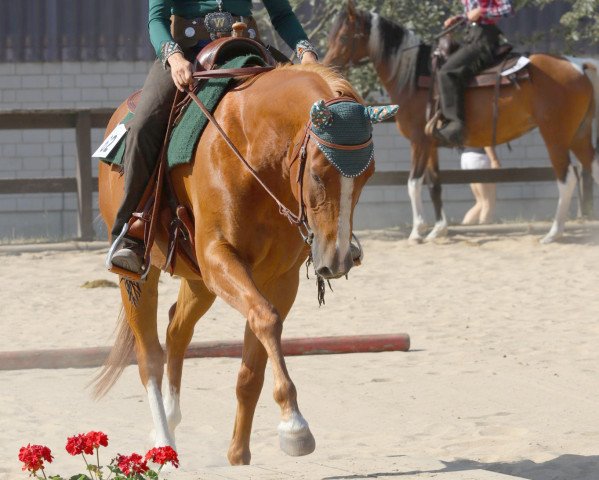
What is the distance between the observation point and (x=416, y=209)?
13727mm

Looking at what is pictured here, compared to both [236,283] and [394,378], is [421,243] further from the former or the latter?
[236,283]

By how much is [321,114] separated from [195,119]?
0.92 metres

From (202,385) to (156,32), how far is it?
7.72 feet

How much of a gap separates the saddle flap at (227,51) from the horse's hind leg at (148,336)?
1.11 m

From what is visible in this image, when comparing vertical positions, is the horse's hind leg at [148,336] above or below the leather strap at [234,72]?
below

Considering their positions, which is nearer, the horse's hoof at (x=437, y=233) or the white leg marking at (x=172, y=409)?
the white leg marking at (x=172, y=409)

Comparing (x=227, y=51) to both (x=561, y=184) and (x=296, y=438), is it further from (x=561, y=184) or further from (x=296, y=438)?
(x=561, y=184)

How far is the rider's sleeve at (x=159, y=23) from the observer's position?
5.32 meters

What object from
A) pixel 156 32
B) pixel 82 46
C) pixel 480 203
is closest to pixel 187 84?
pixel 156 32

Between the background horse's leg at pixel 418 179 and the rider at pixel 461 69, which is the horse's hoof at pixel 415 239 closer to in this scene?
the background horse's leg at pixel 418 179

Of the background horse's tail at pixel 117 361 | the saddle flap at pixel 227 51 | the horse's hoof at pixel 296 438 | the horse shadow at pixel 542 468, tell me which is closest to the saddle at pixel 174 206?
the saddle flap at pixel 227 51

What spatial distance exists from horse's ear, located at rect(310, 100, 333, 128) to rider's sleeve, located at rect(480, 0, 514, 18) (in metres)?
8.80

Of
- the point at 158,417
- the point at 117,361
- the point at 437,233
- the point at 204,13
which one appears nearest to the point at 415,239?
the point at 437,233

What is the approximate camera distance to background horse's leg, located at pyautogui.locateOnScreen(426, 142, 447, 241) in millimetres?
13648
